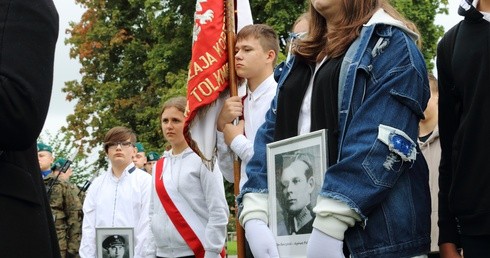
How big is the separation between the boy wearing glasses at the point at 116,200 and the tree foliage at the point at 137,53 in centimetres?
1943

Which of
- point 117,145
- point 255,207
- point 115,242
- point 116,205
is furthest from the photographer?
point 117,145

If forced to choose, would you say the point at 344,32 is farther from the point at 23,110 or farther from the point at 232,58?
the point at 232,58

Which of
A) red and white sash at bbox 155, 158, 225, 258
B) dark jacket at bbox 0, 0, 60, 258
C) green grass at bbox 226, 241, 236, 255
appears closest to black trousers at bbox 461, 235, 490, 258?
dark jacket at bbox 0, 0, 60, 258

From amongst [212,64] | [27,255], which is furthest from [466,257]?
[212,64]

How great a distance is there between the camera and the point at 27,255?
290cm

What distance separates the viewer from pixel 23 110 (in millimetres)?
2852

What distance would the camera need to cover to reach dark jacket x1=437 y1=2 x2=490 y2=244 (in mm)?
3504

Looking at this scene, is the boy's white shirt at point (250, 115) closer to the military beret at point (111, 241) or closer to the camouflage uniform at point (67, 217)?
the military beret at point (111, 241)

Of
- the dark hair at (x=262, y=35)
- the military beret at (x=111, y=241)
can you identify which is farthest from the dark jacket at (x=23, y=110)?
the military beret at (x=111, y=241)

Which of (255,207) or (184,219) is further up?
(184,219)

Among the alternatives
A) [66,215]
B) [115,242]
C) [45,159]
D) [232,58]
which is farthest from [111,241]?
[45,159]

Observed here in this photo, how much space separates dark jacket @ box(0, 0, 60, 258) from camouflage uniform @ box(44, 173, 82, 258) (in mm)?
10771

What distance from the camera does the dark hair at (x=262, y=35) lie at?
6504 mm

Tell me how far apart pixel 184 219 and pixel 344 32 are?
3747 mm
